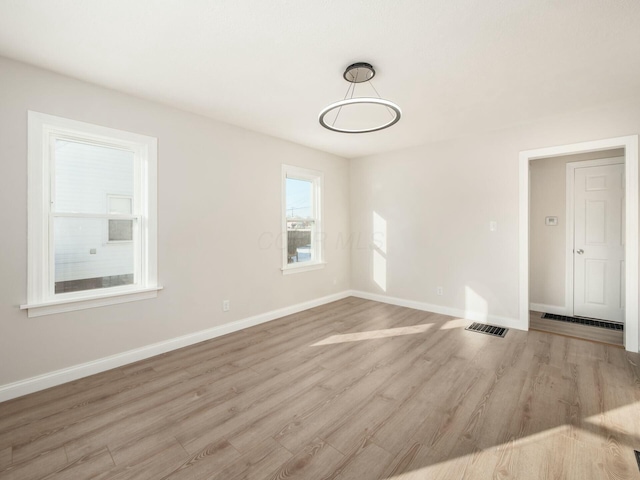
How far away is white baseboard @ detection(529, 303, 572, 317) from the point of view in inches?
176

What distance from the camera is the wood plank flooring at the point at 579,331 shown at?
3508 millimetres

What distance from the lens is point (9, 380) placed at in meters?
2.37

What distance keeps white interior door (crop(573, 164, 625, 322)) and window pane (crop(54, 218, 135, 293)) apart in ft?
19.4

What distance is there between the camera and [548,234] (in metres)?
4.58

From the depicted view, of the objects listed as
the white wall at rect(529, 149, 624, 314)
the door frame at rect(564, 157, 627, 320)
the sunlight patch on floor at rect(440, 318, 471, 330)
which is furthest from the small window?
the door frame at rect(564, 157, 627, 320)

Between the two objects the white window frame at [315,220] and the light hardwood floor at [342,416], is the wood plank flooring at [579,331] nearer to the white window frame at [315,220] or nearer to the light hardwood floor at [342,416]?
the light hardwood floor at [342,416]

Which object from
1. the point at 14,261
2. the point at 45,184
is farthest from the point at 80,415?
the point at 45,184

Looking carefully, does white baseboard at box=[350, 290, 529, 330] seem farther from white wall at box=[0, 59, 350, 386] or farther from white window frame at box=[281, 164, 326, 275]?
white window frame at box=[281, 164, 326, 275]

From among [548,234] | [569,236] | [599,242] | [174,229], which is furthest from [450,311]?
[174,229]

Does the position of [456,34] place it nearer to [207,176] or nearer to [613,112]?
[613,112]

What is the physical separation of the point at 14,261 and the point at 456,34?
383cm

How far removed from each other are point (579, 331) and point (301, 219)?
4109mm

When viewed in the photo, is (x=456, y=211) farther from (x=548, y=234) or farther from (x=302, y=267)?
(x=302, y=267)

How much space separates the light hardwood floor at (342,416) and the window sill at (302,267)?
56.1 inches
